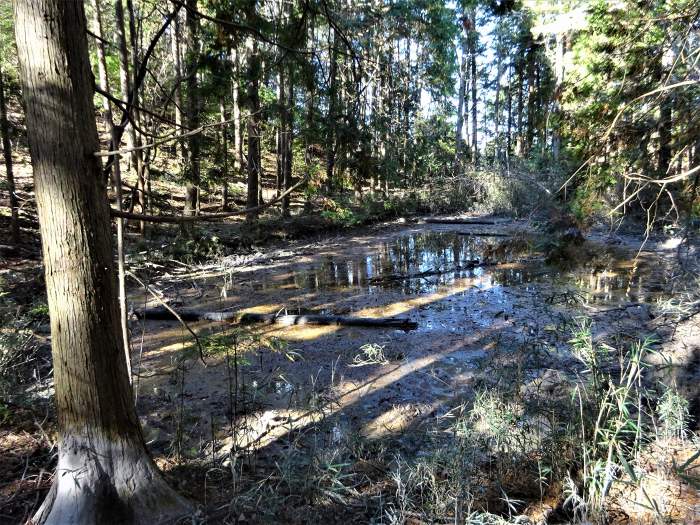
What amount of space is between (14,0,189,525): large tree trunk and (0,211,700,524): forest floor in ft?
2.13

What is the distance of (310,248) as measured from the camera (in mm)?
14406

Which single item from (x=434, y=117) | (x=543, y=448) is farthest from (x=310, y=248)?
(x=434, y=117)

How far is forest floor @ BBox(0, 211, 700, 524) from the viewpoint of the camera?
111 inches

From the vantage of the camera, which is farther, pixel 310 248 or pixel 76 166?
pixel 310 248

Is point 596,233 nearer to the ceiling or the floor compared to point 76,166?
nearer to the floor

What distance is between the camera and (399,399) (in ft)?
15.5

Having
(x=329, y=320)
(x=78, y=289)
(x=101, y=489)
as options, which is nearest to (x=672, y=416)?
(x=101, y=489)

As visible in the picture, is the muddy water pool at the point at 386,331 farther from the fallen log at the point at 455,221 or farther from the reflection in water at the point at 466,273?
the fallen log at the point at 455,221

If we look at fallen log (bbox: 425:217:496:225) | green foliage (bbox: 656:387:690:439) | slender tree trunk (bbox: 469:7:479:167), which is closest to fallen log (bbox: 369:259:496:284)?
green foliage (bbox: 656:387:690:439)

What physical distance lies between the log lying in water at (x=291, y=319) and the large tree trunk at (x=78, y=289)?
4624 mm

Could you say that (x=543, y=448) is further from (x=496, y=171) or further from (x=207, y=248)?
(x=496, y=171)

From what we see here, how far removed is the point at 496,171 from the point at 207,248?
40.5ft

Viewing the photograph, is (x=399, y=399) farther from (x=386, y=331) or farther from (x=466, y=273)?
(x=466, y=273)

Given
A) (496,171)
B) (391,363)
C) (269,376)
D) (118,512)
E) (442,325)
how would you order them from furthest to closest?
(496,171) → (442,325) → (391,363) → (269,376) → (118,512)
